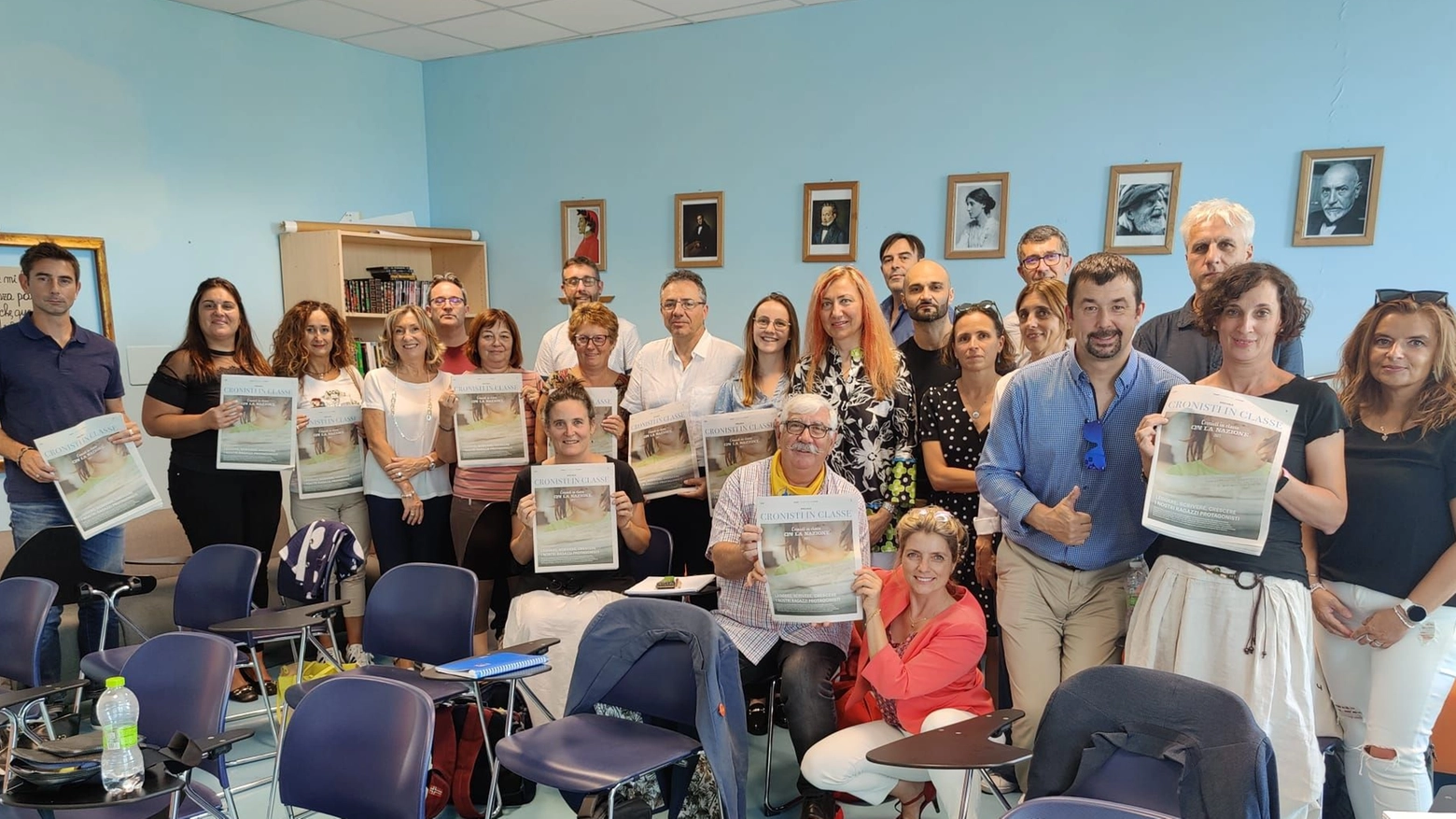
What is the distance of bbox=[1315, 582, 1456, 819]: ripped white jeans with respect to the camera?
2.29m

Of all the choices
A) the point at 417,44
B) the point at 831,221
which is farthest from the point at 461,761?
the point at 417,44

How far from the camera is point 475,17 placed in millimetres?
5949

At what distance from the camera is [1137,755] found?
6.39 feet

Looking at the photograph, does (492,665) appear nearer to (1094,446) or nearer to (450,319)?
(1094,446)

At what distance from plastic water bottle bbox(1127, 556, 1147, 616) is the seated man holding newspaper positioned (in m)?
0.77

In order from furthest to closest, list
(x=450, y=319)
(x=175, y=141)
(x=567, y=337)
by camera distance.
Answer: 1. (x=175, y=141)
2. (x=567, y=337)
3. (x=450, y=319)

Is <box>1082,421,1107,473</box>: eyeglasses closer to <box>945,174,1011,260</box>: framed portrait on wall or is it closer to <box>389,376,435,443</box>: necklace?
<box>389,376,435,443</box>: necklace

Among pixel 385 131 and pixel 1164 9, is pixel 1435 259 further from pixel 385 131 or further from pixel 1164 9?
pixel 385 131

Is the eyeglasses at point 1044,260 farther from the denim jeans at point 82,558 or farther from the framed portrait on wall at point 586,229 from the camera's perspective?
the denim jeans at point 82,558

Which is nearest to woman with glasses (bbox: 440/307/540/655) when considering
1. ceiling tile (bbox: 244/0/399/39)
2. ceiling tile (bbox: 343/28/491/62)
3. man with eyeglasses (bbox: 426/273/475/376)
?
man with eyeglasses (bbox: 426/273/475/376)

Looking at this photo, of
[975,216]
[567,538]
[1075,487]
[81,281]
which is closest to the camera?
[1075,487]

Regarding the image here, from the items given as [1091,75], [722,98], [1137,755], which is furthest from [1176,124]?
[1137,755]

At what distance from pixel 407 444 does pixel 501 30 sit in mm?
3643

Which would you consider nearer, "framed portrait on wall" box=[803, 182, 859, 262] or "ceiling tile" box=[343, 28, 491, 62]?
"framed portrait on wall" box=[803, 182, 859, 262]
